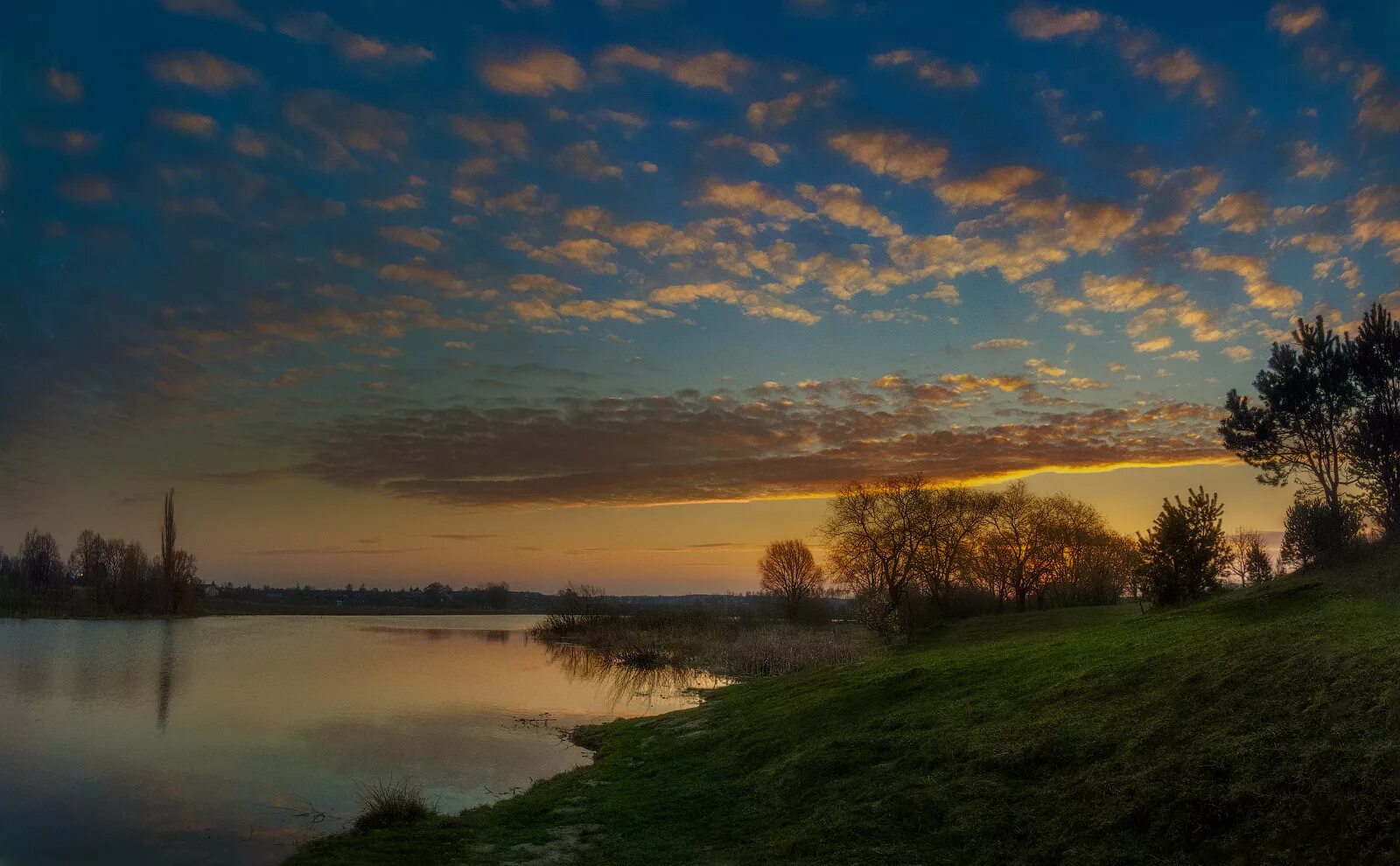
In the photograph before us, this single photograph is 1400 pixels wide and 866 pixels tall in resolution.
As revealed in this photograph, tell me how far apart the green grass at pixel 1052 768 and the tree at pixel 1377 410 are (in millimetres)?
14172

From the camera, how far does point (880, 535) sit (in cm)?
5772

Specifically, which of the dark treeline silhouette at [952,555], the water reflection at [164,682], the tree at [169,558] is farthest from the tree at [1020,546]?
the tree at [169,558]

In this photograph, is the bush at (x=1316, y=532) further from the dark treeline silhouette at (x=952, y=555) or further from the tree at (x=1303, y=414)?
the dark treeline silhouette at (x=952, y=555)

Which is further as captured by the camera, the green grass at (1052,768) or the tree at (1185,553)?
the tree at (1185,553)

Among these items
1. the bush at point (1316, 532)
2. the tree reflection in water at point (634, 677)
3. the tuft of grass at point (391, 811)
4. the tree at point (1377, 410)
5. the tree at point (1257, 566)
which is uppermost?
the tree at point (1377, 410)

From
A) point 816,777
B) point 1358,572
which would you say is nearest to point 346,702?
point 816,777

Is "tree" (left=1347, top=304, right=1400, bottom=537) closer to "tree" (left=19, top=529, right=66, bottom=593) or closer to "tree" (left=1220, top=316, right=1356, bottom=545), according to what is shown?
"tree" (left=1220, top=316, right=1356, bottom=545)

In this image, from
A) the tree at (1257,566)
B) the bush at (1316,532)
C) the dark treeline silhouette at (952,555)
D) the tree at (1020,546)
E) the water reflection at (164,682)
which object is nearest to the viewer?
the bush at (1316,532)

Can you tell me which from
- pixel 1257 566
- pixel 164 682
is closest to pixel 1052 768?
pixel 164 682

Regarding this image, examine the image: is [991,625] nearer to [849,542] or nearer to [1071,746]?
[849,542]

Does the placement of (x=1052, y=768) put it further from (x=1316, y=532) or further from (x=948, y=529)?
(x=948, y=529)

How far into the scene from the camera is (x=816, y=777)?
45.8 ft

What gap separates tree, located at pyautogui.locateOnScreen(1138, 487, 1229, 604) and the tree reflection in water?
1883 cm

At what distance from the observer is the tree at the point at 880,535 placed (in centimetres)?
5659
